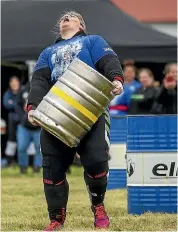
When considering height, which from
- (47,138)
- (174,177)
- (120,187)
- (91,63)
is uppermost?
(91,63)

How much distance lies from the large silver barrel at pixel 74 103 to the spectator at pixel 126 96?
6.85 meters

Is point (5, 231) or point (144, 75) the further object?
point (144, 75)

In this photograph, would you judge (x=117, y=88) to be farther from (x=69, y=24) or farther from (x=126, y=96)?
(x=126, y=96)

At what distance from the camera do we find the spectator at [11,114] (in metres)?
15.3

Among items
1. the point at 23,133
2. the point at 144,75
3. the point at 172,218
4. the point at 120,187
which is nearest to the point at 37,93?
the point at 172,218

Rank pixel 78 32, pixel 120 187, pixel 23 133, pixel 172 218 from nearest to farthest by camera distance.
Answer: pixel 78 32
pixel 172 218
pixel 120 187
pixel 23 133

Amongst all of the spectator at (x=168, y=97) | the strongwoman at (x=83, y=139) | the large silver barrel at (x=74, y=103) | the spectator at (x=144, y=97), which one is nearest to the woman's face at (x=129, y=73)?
the spectator at (x=144, y=97)

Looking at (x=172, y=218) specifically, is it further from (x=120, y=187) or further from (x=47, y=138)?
(x=120, y=187)

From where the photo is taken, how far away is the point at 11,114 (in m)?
15.4

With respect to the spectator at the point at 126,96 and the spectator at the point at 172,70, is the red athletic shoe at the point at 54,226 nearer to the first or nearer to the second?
the spectator at the point at 172,70

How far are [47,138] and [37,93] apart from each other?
15.2 inches

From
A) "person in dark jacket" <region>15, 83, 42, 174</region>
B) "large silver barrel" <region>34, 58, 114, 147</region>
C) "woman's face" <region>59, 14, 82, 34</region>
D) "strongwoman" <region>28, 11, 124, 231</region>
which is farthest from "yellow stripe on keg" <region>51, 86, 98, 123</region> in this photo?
"person in dark jacket" <region>15, 83, 42, 174</region>

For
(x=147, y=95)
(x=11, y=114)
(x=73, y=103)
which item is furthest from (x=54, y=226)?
(x=11, y=114)

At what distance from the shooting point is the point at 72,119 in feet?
18.9
